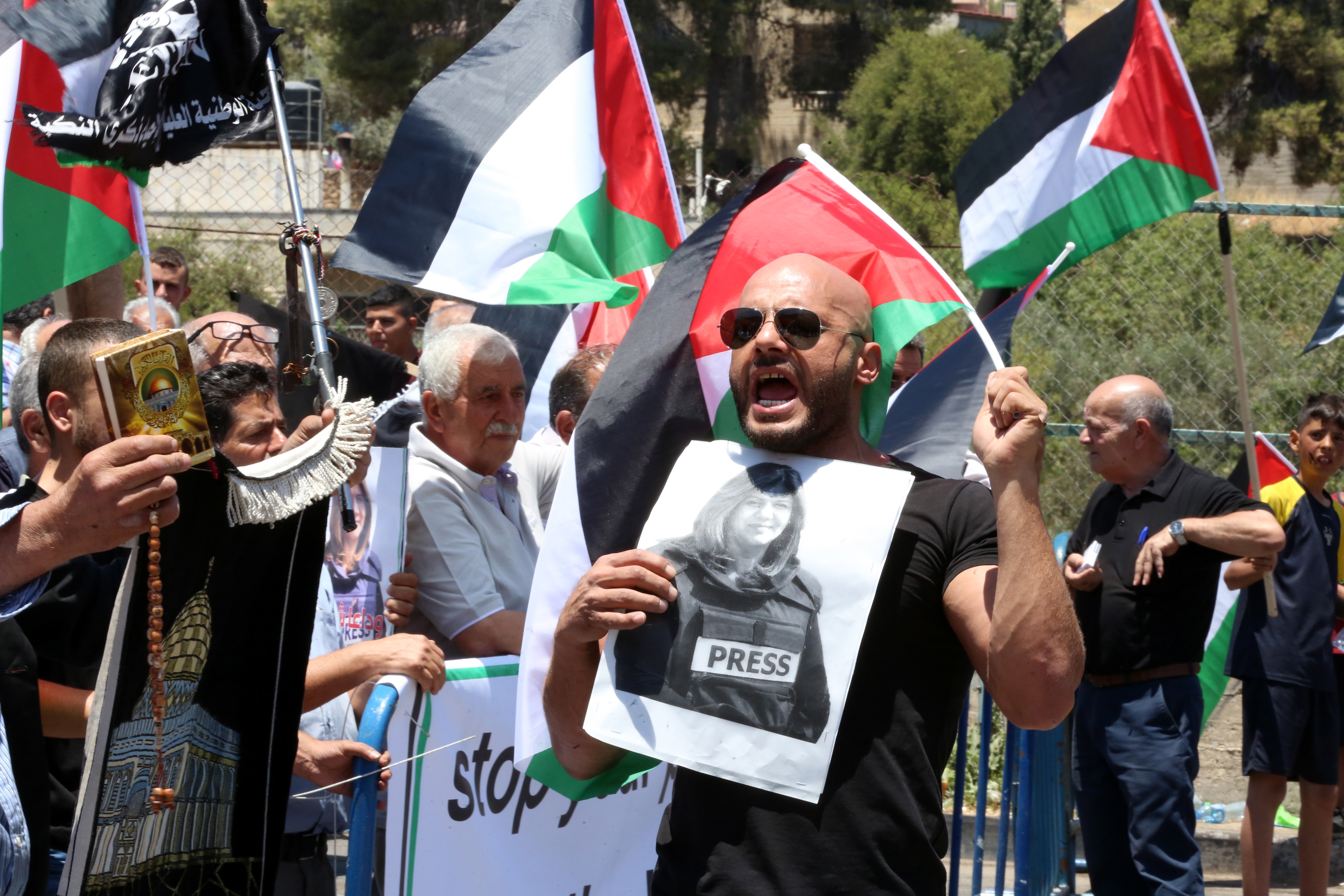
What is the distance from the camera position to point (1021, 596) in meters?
2.12

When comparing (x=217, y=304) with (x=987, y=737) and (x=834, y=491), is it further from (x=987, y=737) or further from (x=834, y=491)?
(x=834, y=491)

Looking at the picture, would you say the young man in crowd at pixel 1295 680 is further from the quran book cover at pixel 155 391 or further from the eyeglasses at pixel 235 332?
the quran book cover at pixel 155 391

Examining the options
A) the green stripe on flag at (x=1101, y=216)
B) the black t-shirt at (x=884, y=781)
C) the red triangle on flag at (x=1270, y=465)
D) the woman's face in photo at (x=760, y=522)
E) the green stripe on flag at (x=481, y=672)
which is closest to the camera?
the black t-shirt at (x=884, y=781)

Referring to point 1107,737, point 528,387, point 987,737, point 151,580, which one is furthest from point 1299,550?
point 151,580

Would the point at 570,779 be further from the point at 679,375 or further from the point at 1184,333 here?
the point at 1184,333

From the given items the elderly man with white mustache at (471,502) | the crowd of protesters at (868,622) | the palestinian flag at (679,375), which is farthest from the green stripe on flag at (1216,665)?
the palestinian flag at (679,375)

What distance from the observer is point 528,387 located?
579cm

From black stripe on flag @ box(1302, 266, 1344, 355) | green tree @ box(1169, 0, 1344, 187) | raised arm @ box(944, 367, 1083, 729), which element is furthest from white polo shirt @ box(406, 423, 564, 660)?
green tree @ box(1169, 0, 1344, 187)

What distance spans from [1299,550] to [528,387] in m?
3.45

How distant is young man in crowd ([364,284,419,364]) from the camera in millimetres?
6930

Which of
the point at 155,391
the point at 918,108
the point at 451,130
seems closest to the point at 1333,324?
the point at 451,130

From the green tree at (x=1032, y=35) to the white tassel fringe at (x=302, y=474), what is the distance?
46.4m

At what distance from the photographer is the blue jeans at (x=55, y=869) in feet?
8.73

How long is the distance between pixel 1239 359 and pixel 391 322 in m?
4.14
